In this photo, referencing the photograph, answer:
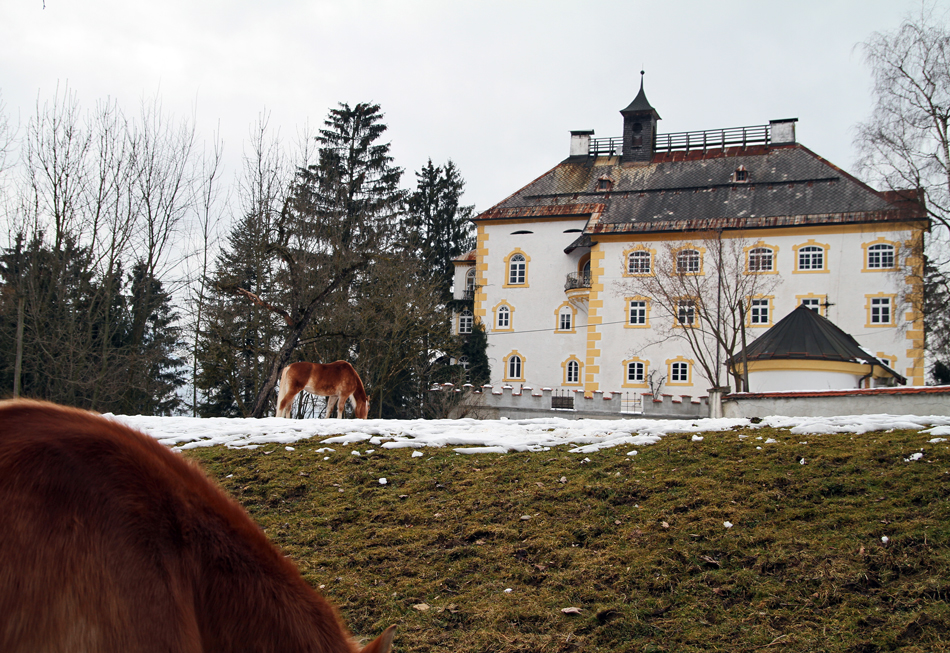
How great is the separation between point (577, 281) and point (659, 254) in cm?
571

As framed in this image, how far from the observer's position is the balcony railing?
4725 centimetres

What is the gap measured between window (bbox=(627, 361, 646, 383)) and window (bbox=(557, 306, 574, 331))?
201 inches

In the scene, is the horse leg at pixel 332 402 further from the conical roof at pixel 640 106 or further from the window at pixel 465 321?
the conical roof at pixel 640 106

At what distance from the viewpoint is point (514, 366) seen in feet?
161

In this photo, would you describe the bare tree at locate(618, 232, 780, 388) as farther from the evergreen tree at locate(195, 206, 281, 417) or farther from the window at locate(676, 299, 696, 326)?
the evergreen tree at locate(195, 206, 281, 417)

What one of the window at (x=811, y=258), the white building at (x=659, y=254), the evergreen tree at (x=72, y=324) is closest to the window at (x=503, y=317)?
the white building at (x=659, y=254)

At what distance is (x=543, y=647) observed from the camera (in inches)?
175

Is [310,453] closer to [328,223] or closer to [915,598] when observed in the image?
[915,598]

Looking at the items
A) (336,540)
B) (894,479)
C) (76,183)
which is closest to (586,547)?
(336,540)

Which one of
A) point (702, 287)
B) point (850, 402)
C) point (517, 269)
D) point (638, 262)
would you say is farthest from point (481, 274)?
point (850, 402)

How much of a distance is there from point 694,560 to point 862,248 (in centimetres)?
4156

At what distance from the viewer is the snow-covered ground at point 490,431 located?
29.1ft

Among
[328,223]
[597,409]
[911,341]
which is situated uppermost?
[328,223]

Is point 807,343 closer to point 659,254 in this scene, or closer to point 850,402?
point 850,402
